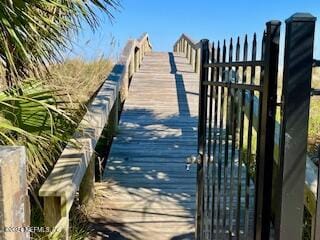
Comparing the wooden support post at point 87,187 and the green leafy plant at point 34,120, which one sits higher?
the green leafy plant at point 34,120

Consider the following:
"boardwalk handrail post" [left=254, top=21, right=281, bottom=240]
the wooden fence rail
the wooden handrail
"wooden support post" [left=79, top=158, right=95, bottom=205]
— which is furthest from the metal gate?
the wooden handrail

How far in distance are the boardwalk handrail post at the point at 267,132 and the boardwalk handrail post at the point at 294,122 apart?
0.47ft

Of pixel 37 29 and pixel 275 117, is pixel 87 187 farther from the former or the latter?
pixel 275 117

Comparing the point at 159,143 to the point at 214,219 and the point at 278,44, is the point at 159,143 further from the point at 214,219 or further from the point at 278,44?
the point at 278,44

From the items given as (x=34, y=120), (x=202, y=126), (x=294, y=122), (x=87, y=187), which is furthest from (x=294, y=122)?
(x=87, y=187)

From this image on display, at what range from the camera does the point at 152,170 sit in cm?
571

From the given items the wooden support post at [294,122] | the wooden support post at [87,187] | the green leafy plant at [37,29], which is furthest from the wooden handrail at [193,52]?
the wooden support post at [294,122]

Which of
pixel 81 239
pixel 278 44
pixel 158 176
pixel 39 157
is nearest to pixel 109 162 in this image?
pixel 158 176

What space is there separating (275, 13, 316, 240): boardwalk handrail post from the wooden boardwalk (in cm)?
236

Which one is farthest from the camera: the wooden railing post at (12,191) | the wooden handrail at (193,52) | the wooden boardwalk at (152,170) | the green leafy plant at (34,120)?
the wooden handrail at (193,52)

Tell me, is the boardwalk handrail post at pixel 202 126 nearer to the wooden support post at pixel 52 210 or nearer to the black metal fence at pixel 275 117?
the black metal fence at pixel 275 117

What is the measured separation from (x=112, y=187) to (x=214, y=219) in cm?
237

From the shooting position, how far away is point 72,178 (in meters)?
2.89

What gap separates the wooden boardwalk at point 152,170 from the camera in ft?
13.5
